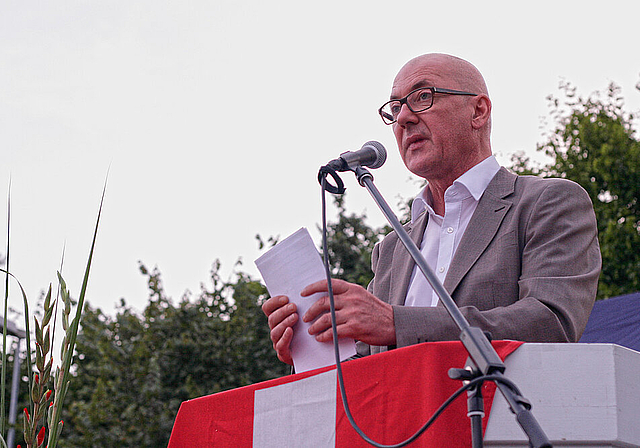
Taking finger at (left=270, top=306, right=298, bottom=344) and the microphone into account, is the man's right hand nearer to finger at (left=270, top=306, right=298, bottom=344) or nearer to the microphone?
finger at (left=270, top=306, right=298, bottom=344)

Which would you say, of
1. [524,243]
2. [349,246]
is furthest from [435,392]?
[349,246]

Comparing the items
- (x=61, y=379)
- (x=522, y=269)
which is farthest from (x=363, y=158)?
(x=61, y=379)

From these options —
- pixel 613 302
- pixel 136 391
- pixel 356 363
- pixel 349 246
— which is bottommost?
pixel 356 363

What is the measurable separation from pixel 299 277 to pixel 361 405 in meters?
0.36

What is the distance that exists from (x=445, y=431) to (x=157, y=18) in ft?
18.3

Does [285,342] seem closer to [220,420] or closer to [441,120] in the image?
[220,420]

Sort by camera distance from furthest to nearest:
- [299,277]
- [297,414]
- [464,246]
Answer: [464,246], [299,277], [297,414]

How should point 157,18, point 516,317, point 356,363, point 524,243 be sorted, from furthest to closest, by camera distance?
point 157,18 → point 524,243 → point 516,317 → point 356,363

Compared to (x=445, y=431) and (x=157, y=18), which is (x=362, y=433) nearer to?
(x=445, y=431)

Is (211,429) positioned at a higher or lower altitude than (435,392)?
higher

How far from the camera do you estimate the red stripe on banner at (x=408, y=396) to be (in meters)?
1.25

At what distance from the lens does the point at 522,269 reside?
1903mm

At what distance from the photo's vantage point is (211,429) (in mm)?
1735

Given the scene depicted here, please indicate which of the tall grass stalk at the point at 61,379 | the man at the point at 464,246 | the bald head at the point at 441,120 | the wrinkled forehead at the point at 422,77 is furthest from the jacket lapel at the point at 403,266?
the tall grass stalk at the point at 61,379
